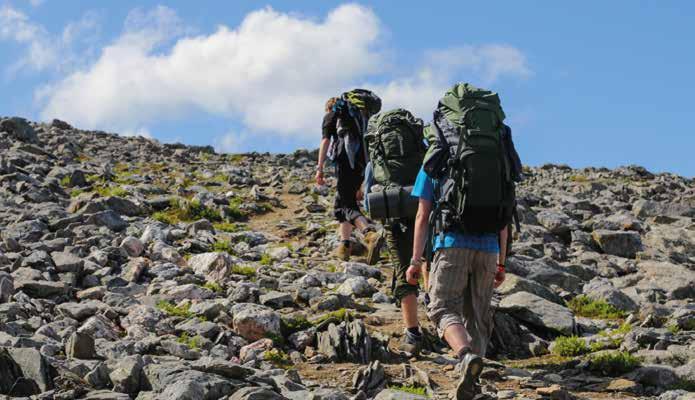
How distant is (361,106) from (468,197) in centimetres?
579

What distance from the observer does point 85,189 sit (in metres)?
23.3

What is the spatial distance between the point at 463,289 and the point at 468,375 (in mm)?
1102

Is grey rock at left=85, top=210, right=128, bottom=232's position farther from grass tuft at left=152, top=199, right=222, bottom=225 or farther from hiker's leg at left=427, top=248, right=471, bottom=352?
hiker's leg at left=427, top=248, right=471, bottom=352

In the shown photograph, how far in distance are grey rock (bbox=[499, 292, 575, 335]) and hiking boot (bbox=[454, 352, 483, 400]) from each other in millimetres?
4597

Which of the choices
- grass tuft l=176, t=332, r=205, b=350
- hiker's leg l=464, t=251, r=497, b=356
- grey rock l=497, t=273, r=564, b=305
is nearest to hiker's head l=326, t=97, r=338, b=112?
grey rock l=497, t=273, r=564, b=305

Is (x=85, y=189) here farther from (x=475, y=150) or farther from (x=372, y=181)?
(x=475, y=150)

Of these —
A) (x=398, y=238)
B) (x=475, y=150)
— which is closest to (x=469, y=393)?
(x=475, y=150)

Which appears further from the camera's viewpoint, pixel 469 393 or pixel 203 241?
pixel 203 241

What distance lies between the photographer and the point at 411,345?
9.76 metres

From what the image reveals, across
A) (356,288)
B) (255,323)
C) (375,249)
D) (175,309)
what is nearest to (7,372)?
(255,323)

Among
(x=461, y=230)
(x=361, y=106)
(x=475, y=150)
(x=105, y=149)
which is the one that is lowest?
(x=461, y=230)

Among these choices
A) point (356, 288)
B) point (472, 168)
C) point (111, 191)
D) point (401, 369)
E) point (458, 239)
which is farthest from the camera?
point (111, 191)

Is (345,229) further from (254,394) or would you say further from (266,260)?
(254,394)

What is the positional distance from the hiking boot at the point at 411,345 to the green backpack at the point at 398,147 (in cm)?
195
